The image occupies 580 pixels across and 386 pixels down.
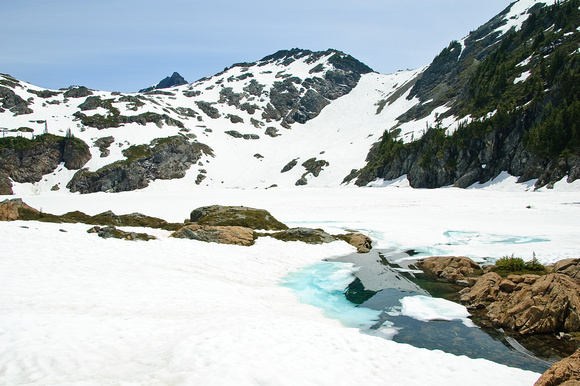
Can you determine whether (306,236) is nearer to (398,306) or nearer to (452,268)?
(452,268)

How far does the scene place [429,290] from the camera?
47.2ft

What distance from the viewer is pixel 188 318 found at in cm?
1020

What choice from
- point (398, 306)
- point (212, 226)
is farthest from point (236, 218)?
point (398, 306)

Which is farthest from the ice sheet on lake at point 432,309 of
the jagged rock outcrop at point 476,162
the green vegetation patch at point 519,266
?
the jagged rock outcrop at point 476,162

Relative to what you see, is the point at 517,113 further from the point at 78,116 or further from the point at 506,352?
the point at 78,116

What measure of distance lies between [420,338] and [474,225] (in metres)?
22.6

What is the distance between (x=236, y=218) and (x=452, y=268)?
20127mm

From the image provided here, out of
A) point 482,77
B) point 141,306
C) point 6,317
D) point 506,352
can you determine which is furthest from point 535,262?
point 482,77

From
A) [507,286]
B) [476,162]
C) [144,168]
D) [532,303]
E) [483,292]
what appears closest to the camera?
[532,303]

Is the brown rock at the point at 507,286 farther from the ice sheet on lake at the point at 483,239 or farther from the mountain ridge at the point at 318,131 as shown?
the mountain ridge at the point at 318,131

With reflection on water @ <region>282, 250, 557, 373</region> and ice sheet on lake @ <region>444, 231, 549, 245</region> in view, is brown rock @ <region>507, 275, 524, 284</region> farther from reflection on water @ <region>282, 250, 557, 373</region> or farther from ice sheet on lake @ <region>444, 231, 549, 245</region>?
ice sheet on lake @ <region>444, 231, 549, 245</region>

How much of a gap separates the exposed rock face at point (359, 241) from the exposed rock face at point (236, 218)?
23.1ft

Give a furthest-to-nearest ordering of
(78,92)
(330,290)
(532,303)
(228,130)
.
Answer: (228,130) → (78,92) → (330,290) → (532,303)

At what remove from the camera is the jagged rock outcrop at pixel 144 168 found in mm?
104781
